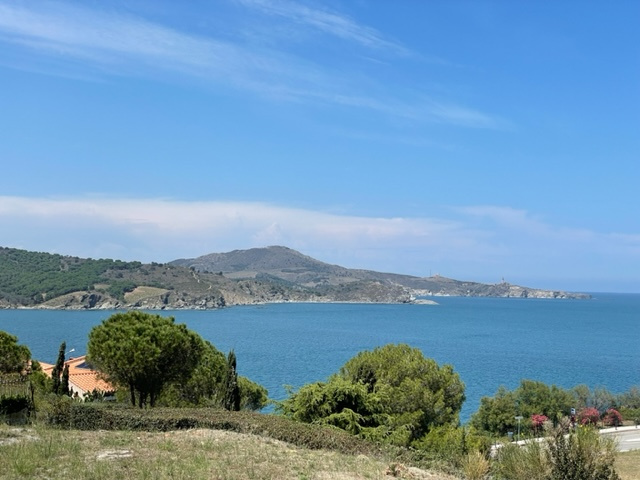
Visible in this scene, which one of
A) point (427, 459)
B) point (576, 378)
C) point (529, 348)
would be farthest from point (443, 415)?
point (529, 348)

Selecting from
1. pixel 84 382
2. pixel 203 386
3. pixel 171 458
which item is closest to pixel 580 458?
pixel 171 458

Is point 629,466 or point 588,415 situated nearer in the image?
point 629,466

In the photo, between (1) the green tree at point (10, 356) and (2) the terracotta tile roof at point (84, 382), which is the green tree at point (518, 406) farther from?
(1) the green tree at point (10, 356)

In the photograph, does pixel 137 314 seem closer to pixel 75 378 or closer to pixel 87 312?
pixel 75 378

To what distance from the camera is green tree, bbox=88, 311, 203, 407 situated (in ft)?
75.6

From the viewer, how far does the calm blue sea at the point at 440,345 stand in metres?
73.9

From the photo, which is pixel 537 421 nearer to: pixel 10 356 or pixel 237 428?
pixel 10 356

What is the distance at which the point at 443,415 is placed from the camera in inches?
1041

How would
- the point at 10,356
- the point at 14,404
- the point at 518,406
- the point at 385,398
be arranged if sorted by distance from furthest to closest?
the point at 518,406 → the point at 10,356 → the point at 385,398 → the point at 14,404

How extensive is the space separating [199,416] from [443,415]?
14437 mm

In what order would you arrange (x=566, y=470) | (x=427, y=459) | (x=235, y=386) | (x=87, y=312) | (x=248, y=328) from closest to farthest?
(x=566, y=470)
(x=427, y=459)
(x=235, y=386)
(x=248, y=328)
(x=87, y=312)

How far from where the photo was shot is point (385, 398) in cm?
2183

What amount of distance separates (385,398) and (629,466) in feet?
36.7

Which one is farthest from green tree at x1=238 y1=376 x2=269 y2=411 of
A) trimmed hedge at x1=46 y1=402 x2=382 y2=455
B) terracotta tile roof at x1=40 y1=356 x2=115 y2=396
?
trimmed hedge at x1=46 y1=402 x2=382 y2=455
